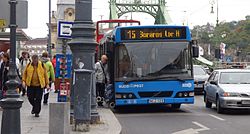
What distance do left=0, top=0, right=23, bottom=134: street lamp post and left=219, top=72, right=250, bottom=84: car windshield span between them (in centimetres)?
1037

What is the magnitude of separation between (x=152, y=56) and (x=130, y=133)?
17.2ft

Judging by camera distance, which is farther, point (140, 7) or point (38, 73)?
point (140, 7)

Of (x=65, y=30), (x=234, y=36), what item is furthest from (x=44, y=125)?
(x=234, y=36)

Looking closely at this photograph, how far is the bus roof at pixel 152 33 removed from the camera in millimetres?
17703

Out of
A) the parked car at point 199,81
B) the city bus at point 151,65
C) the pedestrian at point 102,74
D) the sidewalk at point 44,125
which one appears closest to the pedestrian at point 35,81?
the sidewalk at point 44,125

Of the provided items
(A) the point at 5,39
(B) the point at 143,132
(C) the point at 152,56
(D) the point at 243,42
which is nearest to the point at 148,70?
(C) the point at 152,56

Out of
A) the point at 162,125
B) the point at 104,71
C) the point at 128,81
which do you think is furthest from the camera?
the point at 104,71

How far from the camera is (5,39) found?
95.3ft

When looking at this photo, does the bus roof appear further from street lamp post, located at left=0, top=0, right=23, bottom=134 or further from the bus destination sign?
street lamp post, located at left=0, top=0, right=23, bottom=134

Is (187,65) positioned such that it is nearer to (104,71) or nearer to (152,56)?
(152,56)

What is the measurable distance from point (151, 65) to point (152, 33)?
43.7 inches

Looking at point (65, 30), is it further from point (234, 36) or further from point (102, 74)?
point (234, 36)

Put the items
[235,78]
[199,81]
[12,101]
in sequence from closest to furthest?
1. [12,101]
2. [235,78]
3. [199,81]

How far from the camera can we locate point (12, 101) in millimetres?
9055
